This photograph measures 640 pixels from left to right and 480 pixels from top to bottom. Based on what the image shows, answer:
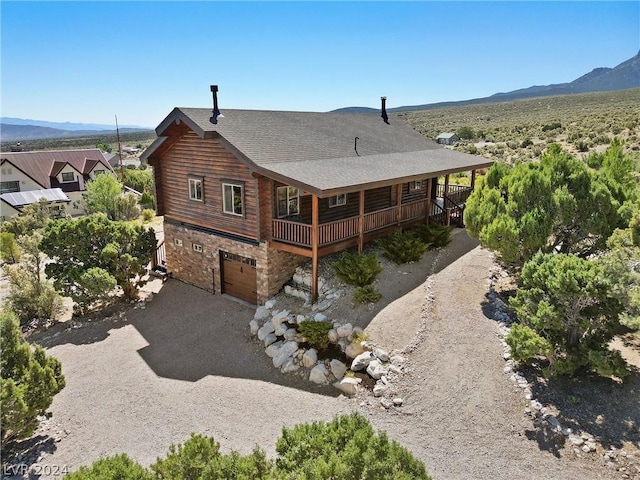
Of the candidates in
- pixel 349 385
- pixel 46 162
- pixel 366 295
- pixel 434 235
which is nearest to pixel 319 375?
pixel 349 385

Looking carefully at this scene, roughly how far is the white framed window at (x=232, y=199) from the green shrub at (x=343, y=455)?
33.8 feet

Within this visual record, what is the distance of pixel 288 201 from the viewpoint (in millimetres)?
15789

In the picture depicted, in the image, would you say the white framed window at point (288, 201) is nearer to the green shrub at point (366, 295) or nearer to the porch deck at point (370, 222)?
the porch deck at point (370, 222)

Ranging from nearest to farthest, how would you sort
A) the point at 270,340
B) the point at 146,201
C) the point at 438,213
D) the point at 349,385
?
1. the point at 349,385
2. the point at 270,340
3. the point at 438,213
4. the point at 146,201

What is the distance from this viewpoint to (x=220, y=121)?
15516 millimetres

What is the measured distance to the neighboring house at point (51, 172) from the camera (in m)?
41.6

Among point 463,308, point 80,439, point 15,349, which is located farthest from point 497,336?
point 15,349

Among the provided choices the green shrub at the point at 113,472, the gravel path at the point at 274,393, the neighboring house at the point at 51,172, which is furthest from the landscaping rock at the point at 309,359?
the neighboring house at the point at 51,172

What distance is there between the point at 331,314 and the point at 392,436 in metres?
4.75

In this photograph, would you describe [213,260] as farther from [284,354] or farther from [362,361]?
[362,361]

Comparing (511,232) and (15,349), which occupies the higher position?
(511,232)

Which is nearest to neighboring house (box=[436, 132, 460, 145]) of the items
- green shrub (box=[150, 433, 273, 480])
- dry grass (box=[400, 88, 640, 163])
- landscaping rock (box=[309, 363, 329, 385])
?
dry grass (box=[400, 88, 640, 163])

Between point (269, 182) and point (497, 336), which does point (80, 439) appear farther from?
point (497, 336)

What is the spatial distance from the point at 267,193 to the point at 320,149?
3583 millimetres
